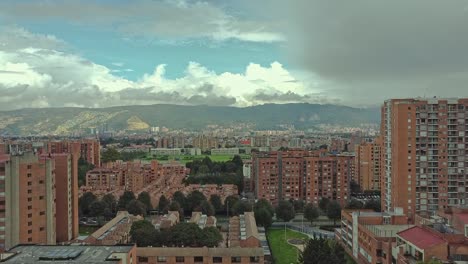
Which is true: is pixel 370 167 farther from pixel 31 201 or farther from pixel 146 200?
pixel 31 201

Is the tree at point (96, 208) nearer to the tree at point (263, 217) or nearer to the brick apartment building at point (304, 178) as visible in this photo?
the tree at point (263, 217)

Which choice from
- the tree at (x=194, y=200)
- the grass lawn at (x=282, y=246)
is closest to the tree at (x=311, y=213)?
the grass lawn at (x=282, y=246)

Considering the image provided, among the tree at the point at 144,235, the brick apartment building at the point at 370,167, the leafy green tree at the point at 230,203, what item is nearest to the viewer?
the tree at the point at 144,235

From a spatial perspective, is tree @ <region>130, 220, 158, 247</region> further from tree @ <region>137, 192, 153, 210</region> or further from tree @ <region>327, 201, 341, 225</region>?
tree @ <region>327, 201, 341, 225</region>

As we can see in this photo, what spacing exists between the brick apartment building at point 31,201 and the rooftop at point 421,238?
44.7ft

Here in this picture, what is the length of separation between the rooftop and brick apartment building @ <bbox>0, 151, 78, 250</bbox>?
13.6 meters

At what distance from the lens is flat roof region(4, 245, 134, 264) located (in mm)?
11605

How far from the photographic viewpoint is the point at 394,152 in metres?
24.6

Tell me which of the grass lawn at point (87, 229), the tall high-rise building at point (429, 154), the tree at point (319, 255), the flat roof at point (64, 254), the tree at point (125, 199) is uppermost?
the tall high-rise building at point (429, 154)

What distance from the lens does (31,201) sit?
61.1ft

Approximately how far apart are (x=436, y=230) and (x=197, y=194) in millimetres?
18727

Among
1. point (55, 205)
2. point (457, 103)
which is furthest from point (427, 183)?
point (55, 205)

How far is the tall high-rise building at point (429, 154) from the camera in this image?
79.8 feet

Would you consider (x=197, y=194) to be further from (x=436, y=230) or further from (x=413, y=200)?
(x=436, y=230)
